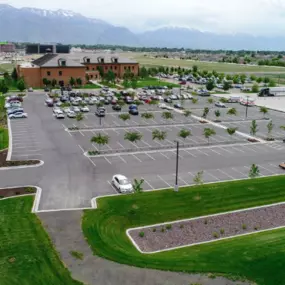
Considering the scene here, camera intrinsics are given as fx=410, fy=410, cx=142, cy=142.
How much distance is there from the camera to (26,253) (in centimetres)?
2352

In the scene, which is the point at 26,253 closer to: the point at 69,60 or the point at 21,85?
the point at 21,85

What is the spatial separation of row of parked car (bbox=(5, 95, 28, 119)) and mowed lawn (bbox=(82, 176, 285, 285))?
3699 cm

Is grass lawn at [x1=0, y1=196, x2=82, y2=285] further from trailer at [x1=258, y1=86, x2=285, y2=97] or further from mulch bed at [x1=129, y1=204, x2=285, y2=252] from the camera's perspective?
trailer at [x1=258, y1=86, x2=285, y2=97]

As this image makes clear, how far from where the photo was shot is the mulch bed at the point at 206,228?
85.0 ft

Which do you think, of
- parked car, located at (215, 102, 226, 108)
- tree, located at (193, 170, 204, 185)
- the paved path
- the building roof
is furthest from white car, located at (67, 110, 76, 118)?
the building roof

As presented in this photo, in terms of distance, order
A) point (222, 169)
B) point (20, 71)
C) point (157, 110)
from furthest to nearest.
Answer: point (20, 71)
point (157, 110)
point (222, 169)

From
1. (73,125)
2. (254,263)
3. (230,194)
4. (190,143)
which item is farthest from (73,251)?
(73,125)

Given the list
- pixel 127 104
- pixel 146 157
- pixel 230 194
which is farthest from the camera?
pixel 127 104

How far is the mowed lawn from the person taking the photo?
2259 cm

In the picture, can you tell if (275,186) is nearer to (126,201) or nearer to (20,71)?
Answer: (126,201)

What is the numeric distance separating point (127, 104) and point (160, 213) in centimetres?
5235

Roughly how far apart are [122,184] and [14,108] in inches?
1638

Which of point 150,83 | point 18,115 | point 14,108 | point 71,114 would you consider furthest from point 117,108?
point 150,83

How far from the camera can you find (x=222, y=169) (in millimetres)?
40125
